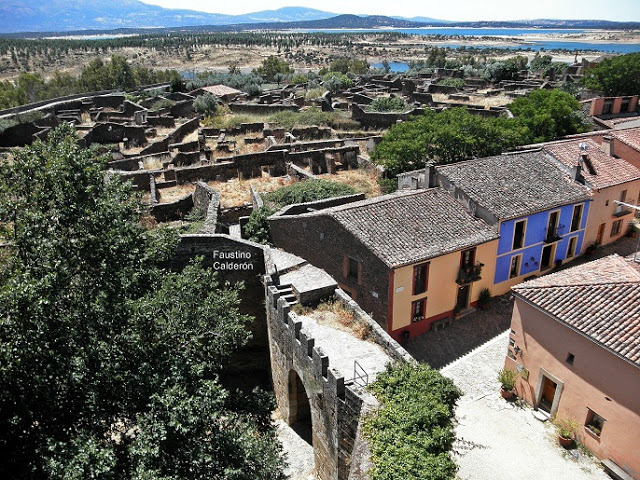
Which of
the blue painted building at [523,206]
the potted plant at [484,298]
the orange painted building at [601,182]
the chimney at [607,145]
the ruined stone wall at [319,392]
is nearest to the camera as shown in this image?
the ruined stone wall at [319,392]

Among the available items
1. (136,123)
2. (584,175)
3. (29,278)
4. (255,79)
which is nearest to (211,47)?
(255,79)

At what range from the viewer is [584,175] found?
27109 mm

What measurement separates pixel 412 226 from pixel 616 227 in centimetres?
1515

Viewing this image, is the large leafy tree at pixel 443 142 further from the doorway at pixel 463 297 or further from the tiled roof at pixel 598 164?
the doorway at pixel 463 297

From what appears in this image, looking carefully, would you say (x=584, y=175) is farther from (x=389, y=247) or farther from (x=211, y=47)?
(x=211, y=47)

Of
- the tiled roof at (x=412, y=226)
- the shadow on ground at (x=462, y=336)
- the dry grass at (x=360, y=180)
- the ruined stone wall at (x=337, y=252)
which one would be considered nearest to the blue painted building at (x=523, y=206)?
the tiled roof at (x=412, y=226)

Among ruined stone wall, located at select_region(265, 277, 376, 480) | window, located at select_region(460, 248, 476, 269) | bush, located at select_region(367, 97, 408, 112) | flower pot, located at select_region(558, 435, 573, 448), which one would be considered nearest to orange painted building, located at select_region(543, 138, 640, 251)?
window, located at select_region(460, 248, 476, 269)

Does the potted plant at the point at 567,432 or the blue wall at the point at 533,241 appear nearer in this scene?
the potted plant at the point at 567,432

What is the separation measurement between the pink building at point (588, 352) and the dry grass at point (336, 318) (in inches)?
224

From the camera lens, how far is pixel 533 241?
24984 mm

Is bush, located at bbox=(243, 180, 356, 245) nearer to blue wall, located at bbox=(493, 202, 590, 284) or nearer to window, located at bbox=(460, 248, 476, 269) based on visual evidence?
window, located at bbox=(460, 248, 476, 269)

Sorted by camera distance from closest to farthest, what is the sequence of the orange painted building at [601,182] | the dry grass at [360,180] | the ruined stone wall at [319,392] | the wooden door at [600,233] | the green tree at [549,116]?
the ruined stone wall at [319,392], the orange painted building at [601,182], the wooden door at [600,233], the dry grass at [360,180], the green tree at [549,116]

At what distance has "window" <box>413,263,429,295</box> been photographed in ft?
68.7

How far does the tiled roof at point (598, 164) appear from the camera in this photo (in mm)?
27167
